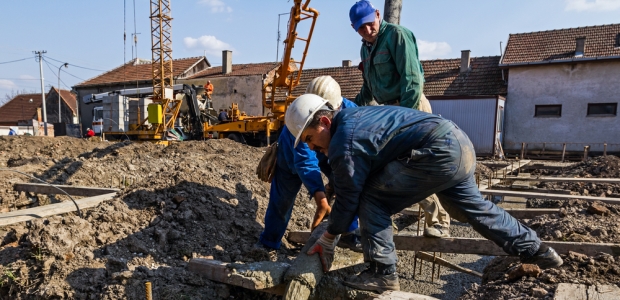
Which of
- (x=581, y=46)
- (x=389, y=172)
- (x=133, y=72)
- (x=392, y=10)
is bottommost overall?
(x=389, y=172)

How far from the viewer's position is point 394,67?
10.8 feet

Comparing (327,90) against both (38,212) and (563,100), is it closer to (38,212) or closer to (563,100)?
(38,212)

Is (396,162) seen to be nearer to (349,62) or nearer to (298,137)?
(298,137)

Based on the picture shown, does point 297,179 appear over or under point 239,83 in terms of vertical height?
under

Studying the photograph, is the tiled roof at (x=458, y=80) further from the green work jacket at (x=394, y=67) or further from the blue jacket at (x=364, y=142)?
the blue jacket at (x=364, y=142)

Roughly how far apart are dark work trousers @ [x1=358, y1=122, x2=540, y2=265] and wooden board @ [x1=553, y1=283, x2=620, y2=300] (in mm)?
348

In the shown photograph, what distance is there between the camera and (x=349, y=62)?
2484 centimetres

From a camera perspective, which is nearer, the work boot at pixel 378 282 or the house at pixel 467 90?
the work boot at pixel 378 282

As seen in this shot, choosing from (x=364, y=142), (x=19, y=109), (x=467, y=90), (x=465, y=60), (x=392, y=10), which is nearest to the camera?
(x=364, y=142)

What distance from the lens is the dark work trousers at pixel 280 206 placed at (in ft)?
11.3

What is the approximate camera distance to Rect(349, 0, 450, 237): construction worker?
3090mm

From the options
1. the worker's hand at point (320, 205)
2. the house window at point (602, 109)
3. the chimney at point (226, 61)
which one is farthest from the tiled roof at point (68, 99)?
the worker's hand at point (320, 205)

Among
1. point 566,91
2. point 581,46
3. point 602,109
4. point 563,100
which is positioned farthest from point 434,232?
point 581,46

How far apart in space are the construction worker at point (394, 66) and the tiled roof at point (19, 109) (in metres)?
45.0
